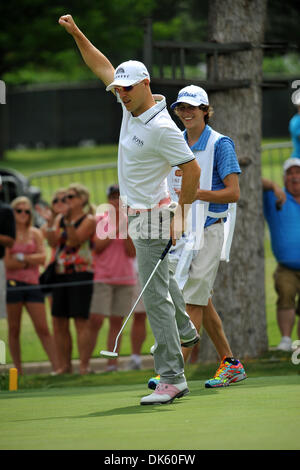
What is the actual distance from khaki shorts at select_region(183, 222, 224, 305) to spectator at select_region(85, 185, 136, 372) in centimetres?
358

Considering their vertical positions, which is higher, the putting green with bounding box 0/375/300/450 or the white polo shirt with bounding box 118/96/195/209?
the white polo shirt with bounding box 118/96/195/209

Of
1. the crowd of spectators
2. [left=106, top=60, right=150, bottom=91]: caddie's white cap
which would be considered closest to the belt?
[left=106, top=60, right=150, bottom=91]: caddie's white cap

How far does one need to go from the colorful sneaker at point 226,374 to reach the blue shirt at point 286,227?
3.48 m

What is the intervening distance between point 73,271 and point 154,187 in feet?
16.4

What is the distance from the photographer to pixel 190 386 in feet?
24.3

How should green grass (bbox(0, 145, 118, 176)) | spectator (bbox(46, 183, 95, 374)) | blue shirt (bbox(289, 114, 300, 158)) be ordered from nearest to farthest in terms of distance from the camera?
spectator (bbox(46, 183, 95, 374)), blue shirt (bbox(289, 114, 300, 158)), green grass (bbox(0, 145, 118, 176))

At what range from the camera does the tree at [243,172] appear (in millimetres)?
10172

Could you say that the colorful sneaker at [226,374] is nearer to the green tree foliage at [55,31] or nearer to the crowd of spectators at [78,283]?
the crowd of spectators at [78,283]

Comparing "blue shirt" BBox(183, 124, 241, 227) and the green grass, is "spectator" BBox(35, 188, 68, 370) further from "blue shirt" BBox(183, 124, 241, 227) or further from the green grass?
the green grass

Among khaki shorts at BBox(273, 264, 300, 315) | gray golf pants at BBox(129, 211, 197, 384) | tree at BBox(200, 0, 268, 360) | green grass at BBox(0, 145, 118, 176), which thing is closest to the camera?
gray golf pants at BBox(129, 211, 197, 384)

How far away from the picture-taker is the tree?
10.2 meters

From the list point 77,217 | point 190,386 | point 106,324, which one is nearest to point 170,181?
point 190,386

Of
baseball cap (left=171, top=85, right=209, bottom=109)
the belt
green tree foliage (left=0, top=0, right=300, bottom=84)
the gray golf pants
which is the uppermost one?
green tree foliage (left=0, top=0, right=300, bottom=84)

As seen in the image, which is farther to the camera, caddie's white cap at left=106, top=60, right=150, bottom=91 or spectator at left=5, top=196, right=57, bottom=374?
spectator at left=5, top=196, right=57, bottom=374
